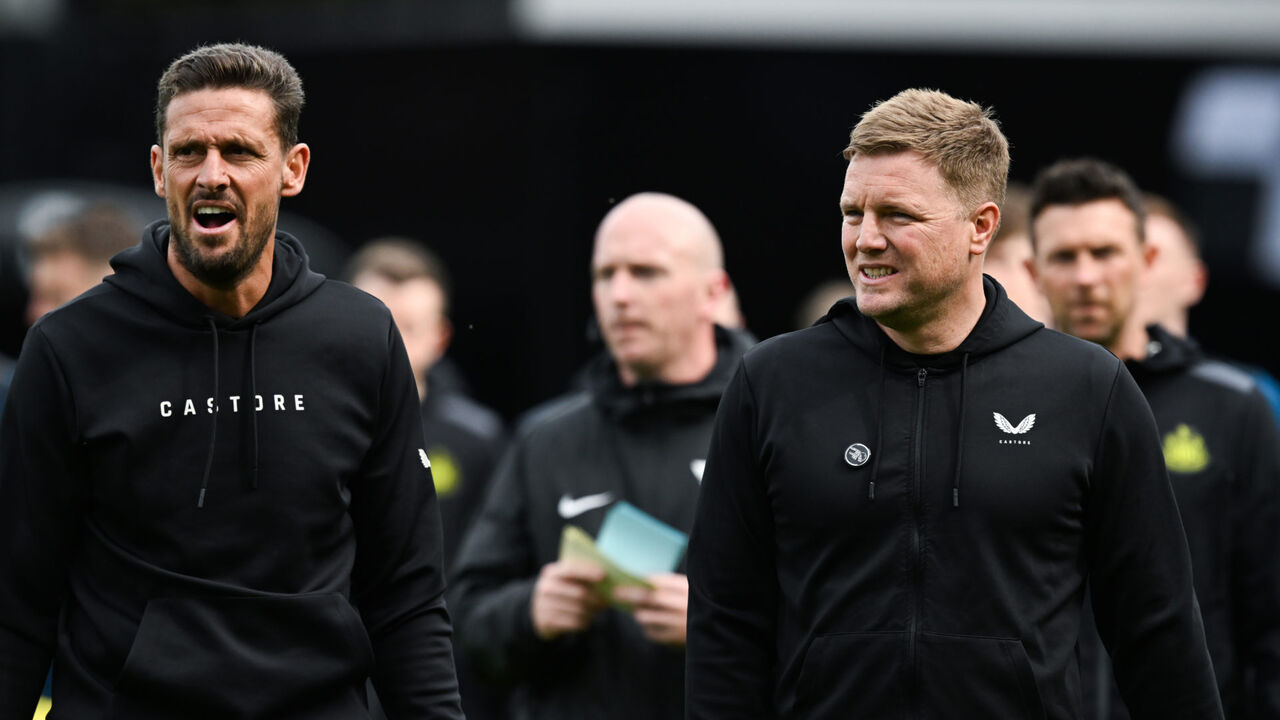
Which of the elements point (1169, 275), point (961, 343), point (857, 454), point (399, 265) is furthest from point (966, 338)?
point (399, 265)

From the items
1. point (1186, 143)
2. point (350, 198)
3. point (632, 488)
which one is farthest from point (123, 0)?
point (632, 488)

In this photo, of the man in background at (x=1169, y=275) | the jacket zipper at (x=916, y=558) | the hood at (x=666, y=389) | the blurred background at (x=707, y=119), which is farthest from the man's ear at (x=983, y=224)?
the blurred background at (x=707, y=119)

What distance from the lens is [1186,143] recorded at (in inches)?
457

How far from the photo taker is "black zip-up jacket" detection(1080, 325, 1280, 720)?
18.4ft

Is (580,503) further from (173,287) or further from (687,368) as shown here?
(173,287)

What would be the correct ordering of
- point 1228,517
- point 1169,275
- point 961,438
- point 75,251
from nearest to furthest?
point 961,438 < point 1228,517 < point 1169,275 < point 75,251

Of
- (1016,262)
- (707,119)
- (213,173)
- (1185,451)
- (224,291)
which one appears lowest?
(1185,451)

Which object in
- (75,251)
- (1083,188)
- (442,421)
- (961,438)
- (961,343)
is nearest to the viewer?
(961,438)

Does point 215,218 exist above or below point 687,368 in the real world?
above

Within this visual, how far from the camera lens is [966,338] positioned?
4.02 meters

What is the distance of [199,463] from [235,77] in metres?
0.81

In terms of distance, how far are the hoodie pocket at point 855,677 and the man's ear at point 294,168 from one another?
148 centimetres

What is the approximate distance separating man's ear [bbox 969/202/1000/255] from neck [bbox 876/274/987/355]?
83 mm

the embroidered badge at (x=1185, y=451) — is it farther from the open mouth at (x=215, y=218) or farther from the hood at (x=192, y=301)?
the open mouth at (x=215, y=218)
